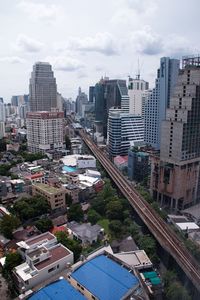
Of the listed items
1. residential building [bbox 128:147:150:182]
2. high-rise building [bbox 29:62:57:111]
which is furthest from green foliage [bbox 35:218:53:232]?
high-rise building [bbox 29:62:57:111]

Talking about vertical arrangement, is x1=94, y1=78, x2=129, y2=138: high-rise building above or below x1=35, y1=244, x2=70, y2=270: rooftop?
above

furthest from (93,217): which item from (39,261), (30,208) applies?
(39,261)

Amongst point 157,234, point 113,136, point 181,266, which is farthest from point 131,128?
point 181,266

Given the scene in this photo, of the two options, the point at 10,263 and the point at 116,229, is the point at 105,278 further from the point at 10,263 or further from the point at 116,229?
the point at 116,229

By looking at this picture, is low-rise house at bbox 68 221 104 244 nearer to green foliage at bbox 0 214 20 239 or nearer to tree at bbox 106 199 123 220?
tree at bbox 106 199 123 220

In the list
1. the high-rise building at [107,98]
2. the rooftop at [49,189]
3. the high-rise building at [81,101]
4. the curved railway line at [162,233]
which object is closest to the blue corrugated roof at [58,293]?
the curved railway line at [162,233]

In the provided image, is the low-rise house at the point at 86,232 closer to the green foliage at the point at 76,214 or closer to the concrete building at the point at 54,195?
the green foliage at the point at 76,214

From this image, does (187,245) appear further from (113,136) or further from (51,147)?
(51,147)
